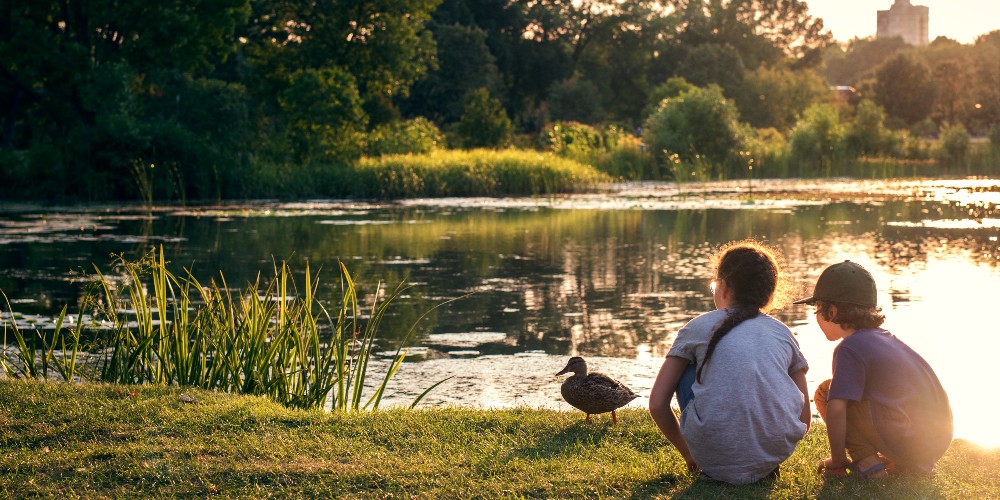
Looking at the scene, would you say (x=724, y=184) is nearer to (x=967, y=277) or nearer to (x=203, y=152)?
(x=203, y=152)

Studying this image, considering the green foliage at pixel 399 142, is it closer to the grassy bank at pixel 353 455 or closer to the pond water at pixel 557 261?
the pond water at pixel 557 261

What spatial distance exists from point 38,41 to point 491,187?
13579mm

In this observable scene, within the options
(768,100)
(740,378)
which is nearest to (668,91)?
(768,100)

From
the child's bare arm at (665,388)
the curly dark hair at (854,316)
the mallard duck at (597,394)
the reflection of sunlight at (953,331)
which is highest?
the curly dark hair at (854,316)

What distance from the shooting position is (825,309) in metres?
5.21

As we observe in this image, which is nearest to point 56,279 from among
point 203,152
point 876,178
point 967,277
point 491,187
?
point 967,277

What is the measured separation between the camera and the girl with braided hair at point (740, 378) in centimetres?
492

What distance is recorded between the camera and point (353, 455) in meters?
5.63

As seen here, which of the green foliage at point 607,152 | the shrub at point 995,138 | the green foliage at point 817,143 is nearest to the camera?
the green foliage at point 607,152

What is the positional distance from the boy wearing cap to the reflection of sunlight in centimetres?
120

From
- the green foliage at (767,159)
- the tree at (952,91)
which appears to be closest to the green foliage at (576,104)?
the green foliage at (767,159)

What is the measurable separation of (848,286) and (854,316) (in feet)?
0.45

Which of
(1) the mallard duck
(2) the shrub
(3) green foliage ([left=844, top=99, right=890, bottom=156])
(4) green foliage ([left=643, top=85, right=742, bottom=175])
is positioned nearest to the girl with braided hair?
(1) the mallard duck

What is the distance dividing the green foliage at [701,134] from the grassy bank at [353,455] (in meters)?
34.2
